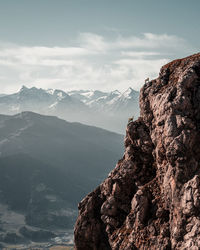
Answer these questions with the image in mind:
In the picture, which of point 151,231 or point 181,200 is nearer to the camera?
point 181,200

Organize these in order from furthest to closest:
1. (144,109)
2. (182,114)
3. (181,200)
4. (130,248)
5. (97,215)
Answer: (97,215), (144,109), (130,248), (182,114), (181,200)

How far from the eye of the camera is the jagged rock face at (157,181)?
41.3 m

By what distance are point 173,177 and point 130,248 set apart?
40.7ft

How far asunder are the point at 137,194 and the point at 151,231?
232 inches

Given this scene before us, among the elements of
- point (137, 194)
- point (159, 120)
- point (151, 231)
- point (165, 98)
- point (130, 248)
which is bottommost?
point (130, 248)

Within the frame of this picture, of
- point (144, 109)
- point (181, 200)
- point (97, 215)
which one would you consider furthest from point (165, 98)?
point (97, 215)

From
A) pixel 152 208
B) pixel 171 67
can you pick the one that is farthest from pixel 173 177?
pixel 171 67

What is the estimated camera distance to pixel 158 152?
46594 mm

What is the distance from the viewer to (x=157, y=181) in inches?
1933

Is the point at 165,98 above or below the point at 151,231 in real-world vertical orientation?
above

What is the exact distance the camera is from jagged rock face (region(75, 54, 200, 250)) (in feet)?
136

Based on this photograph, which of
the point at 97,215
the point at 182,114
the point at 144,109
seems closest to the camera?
the point at 182,114

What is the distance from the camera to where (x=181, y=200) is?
1609 inches

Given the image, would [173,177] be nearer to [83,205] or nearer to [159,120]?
[159,120]
